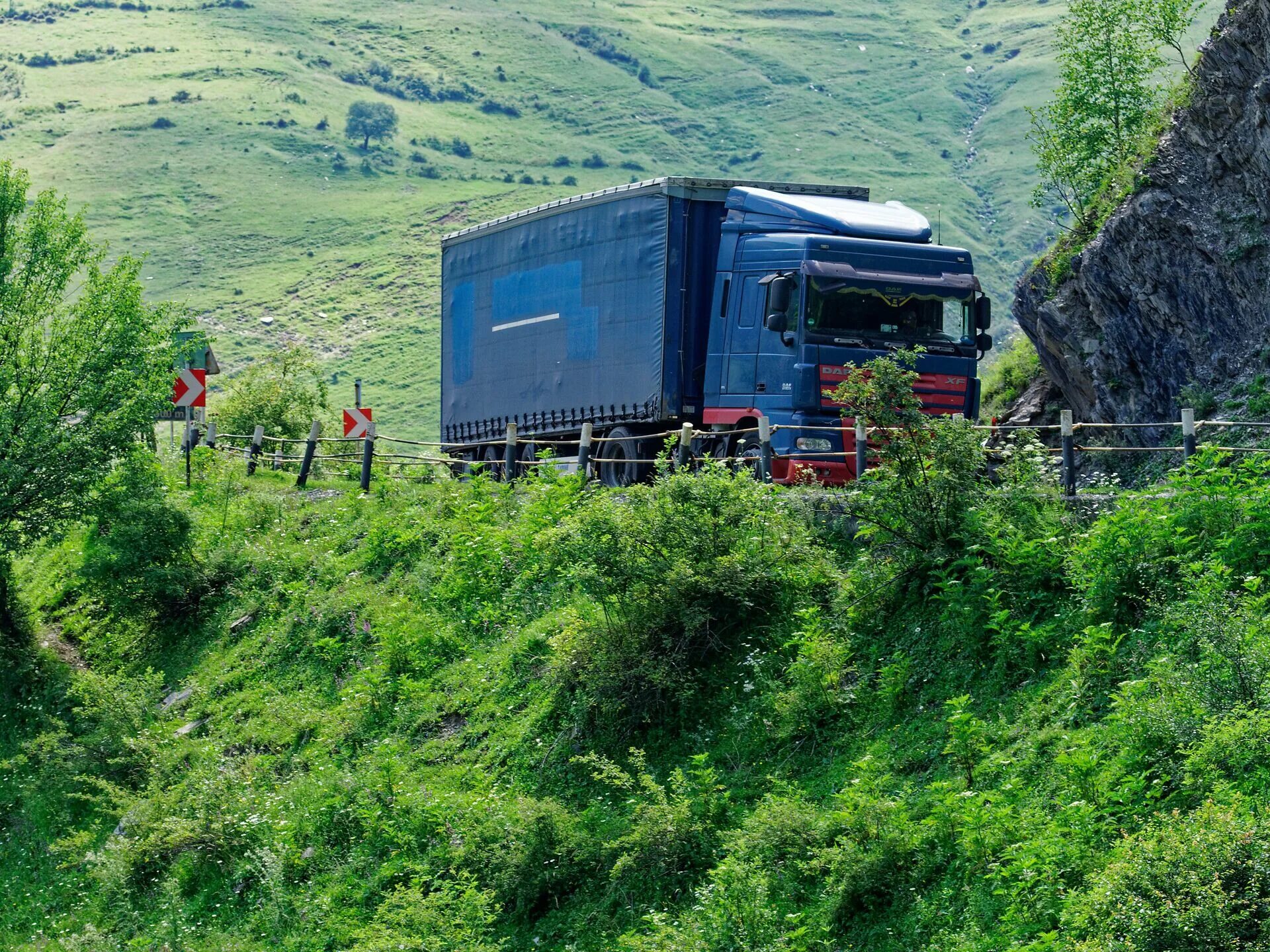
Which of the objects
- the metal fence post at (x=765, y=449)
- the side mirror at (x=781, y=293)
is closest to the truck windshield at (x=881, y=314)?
the side mirror at (x=781, y=293)

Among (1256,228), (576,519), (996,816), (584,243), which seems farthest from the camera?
(584,243)

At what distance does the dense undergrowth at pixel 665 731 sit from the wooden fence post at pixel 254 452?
479cm

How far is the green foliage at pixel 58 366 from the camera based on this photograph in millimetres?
23156

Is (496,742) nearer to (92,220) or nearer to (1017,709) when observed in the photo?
(1017,709)

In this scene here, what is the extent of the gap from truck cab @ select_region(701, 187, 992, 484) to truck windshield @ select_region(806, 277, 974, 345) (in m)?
0.02

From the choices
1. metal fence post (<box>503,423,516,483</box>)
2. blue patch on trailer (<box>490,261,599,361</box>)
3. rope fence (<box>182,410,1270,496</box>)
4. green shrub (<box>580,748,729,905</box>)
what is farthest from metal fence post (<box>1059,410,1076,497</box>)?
blue patch on trailer (<box>490,261,599,361</box>)

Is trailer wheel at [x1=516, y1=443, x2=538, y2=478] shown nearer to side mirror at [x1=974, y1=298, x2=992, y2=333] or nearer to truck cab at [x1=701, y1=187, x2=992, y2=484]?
truck cab at [x1=701, y1=187, x2=992, y2=484]

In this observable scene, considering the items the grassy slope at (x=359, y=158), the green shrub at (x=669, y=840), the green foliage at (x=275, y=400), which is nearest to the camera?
the green shrub at (x=669, y=840)

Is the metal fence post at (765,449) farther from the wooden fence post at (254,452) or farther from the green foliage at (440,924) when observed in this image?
the wooden fence post at (254,452)

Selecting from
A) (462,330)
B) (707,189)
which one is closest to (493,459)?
(462,330)

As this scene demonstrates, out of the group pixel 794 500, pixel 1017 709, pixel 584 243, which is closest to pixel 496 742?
pixel 794 500

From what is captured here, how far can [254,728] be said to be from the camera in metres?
20.1

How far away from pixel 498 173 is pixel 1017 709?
484 ft

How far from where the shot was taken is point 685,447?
19453 mm
